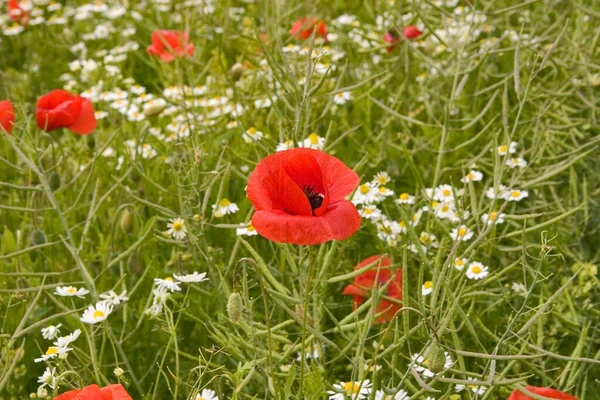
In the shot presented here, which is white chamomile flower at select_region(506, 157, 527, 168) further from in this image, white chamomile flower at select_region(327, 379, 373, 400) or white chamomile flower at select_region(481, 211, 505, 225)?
white chamomile flower at select_region(327, 379, 373, 400)

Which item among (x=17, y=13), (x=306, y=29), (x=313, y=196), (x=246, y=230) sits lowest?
(x=17, y=13)

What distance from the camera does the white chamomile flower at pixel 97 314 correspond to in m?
1.54

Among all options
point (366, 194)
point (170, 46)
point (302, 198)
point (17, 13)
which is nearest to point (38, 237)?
point (366, 194)

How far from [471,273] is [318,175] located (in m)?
0.63

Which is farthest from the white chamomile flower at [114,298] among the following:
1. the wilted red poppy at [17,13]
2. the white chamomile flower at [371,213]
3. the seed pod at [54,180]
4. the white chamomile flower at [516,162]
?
the wilted red poppy at [17,13]

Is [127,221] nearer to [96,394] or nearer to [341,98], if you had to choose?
[96,394]

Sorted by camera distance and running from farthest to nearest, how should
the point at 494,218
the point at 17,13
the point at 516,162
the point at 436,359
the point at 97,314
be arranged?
the point at 17,13 < the point at 516,162 < the point at 494,218 < the point at 97,314 < the point at 436,359

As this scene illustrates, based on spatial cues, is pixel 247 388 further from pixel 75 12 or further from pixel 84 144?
pixel 75 12

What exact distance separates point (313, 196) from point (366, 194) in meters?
0.68

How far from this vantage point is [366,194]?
6.34ft

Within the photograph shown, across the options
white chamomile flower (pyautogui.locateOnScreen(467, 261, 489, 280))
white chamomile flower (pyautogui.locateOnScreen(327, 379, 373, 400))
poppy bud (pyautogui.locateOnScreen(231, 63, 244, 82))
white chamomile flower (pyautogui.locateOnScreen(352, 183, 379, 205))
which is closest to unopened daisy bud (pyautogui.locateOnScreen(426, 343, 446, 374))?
white chamomile flower (pyautogui.locateOnScreen(327, 379, 373, 400))

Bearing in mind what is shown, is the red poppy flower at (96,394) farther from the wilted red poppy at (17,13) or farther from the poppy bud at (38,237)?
the wilted red poppy at (17,13)

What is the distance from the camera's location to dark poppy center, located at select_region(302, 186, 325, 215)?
125 cm

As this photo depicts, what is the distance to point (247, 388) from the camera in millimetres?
1658
